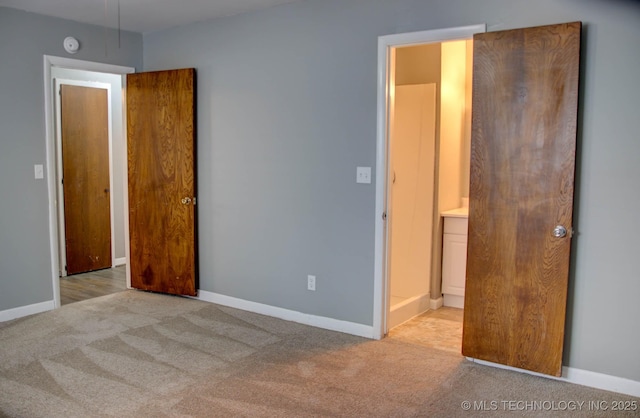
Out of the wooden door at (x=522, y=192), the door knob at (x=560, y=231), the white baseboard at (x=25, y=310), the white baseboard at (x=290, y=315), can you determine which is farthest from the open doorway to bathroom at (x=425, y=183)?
the white baseboard at (x=25, y=310)

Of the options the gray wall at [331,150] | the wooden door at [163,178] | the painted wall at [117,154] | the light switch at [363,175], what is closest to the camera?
the gray wall at [331,150]

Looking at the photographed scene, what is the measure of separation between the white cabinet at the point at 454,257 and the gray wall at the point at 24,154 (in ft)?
11.0

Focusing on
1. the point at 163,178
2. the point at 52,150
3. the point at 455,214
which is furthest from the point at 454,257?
the point at 52,150

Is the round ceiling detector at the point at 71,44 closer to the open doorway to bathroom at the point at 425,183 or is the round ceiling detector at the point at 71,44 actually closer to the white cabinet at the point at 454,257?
the open doorway to bathroom at the point at 425,183

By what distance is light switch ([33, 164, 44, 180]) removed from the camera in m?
4.14

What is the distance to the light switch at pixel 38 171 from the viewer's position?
4.14 m

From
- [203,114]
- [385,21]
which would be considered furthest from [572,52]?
[203,114]

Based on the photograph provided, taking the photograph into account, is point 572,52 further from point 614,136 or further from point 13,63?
point 13,63

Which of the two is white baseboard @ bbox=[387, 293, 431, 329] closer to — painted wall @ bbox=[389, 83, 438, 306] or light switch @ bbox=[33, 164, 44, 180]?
painted wall @ bbox=[389, 83, 438, 306]

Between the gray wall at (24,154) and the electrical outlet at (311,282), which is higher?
the gray wall at (24,154)

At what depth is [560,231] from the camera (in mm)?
2828

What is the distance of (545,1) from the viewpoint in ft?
9.46

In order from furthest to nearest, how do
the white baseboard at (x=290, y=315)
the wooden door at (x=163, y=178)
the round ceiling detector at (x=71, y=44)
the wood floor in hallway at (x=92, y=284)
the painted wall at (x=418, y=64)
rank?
the wood floor in hallway at (x=92, y=284), the wooden door at (x=163, y=178), the painted wall at (x=418, y=64), the round ceiling detector at (x=71, y=44), the white baseboard at (x=290, y=315)

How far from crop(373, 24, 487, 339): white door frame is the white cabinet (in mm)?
1060
